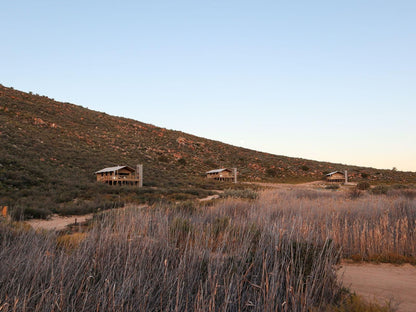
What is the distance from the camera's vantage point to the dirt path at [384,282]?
12.1 feet

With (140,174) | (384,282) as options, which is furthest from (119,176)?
(384,282)

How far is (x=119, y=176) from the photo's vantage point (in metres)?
26.2

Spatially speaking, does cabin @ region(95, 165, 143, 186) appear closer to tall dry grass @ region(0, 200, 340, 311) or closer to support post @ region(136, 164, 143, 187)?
support post @ region(136, 164, 143, 187)

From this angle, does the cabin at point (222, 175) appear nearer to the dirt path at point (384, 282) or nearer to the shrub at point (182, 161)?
the shrub at point (182, 161)

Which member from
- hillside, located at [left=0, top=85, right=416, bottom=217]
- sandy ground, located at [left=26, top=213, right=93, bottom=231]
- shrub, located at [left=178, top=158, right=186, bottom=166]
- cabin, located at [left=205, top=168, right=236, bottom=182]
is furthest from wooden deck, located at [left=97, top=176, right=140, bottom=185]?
shrub, located at [left=178, top=158, right=186, bottom=166]

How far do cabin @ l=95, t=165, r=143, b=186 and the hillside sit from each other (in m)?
1.09

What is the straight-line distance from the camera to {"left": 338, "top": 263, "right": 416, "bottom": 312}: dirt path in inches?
145

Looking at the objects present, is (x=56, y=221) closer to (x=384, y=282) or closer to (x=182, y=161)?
(x=384, y=282)

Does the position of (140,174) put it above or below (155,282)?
above

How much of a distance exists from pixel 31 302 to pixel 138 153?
44972 millimetres

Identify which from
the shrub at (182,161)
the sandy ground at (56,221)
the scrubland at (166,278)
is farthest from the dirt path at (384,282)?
the shrub at (182,161)

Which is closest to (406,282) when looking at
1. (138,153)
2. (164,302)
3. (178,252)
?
(178,252)

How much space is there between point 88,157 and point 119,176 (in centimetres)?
992

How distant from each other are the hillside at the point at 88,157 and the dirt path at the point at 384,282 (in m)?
13.1
